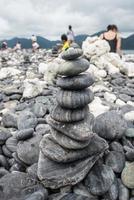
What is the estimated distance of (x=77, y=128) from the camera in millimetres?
7770

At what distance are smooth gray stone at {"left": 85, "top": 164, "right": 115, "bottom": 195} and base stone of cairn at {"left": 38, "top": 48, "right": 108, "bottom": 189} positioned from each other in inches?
6.7

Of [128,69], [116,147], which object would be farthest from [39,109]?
[128,69]

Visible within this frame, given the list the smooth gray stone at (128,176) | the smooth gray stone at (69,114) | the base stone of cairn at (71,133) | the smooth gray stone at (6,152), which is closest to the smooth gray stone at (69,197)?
the base stone of cairn at (71,133)

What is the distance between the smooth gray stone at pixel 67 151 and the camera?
25.6ft

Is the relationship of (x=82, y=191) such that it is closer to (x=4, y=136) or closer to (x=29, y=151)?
(x=29, y=151)

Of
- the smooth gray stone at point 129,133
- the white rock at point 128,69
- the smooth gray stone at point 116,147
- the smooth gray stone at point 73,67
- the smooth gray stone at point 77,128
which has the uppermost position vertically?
the smooth gray stone at point 73,67

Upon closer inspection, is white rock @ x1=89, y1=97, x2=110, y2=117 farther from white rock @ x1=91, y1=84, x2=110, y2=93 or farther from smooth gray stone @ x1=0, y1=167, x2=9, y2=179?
smooth gray stone @ x1=0, y1=167, x2=9, y2=179

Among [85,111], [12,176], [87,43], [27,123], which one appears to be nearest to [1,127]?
[27,123]

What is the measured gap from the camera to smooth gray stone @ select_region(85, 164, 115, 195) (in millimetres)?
7695

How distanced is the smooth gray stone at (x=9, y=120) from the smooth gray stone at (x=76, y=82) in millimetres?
4528

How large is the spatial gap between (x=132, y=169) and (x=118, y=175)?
46cm

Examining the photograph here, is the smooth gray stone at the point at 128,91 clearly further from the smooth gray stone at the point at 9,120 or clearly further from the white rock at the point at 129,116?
the smooth gray stone at the point at 9,120

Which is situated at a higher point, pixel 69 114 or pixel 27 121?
pixel 69 114

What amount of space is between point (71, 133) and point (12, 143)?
2699mm
